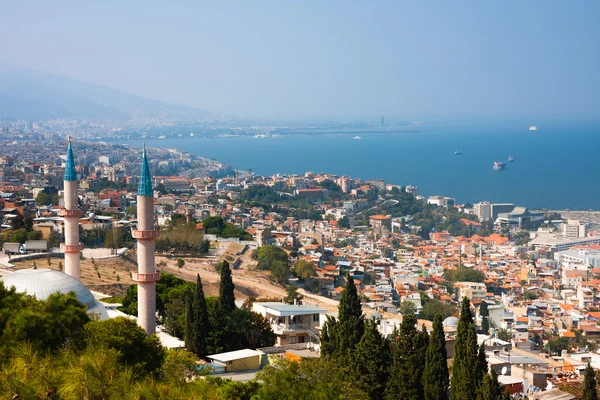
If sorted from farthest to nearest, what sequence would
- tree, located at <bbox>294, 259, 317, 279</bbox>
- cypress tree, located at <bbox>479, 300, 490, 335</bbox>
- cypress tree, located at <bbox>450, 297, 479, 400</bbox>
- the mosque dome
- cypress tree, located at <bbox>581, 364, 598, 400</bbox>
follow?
tree, located at <bbox>294, 259, 317, 279</bbox>, cypress tree, located at <bbox>479, 300, 490, 335</bbox>, the mosque dome, cypress tree, located at <bbox>581, 364, 598, 400</bbox>, cypress tree, located at <bbox>450, 297, 479, 400</bbox>

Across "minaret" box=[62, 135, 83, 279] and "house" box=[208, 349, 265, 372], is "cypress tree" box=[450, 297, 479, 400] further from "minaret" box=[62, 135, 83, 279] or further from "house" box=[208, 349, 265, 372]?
"minaret" box=[62, 135, 83, 279]

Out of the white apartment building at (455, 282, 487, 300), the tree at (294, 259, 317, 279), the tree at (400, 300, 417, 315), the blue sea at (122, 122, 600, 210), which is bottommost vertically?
the blue sea at (122, 122, 600, 210)

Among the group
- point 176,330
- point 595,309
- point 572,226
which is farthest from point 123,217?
point 572,226

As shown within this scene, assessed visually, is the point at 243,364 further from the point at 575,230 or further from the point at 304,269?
the point at 575,230

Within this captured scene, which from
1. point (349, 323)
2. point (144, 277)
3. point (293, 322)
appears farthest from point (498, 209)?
point (144, 277)

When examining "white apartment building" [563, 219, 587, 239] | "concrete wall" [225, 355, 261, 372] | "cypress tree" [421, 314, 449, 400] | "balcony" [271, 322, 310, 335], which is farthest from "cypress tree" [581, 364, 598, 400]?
"white apartment building" [563, 219, 587, 239]

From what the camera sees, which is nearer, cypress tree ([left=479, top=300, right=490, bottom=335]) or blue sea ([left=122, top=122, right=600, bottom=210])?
cypress tree ([left=479, top=300, right=490, bottom=335])
